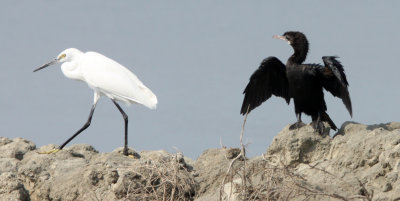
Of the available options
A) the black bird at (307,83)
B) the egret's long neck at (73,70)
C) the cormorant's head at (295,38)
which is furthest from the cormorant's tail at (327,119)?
the egret's long neck at (73,70)

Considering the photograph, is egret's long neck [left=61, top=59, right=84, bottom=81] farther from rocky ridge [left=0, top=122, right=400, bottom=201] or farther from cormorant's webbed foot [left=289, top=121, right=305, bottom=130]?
cormorant's webbed foot [left=289, top=121, right=305, bottom=130]

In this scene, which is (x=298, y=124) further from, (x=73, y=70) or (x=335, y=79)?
(x=73, y=70)

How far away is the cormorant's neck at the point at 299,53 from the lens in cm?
1188

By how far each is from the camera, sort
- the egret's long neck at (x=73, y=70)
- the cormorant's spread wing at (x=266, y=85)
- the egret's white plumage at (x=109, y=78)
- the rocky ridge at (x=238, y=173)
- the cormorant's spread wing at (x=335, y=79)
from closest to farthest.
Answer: the rocky ridge at (x=238, y=173) < the cormorant's spread wing at (x=335, y=79) < the cormorant's spread wing at (x=266, y=85) < the egret's white plumage at (x=109, y=78) < the egret's long neck at (x=73, y=70)

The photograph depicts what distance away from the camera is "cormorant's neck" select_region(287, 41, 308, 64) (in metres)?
11.9

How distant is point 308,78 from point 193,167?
206 centimetres

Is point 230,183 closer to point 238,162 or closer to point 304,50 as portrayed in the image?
point 238,162

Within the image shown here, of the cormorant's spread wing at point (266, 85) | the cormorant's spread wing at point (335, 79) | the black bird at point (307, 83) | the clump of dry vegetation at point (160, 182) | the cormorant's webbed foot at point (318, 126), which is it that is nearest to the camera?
the clump of dry vegetation at point (160, 182)

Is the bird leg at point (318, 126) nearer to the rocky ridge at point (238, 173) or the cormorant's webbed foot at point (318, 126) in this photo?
the cormorant's webbed foot at point (318, 126)

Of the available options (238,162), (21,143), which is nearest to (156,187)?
(238,162)

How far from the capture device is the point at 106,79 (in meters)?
13.8

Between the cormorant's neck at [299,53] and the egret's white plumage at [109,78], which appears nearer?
the cormorant's neck at [299,53]

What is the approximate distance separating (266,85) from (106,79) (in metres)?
2.75

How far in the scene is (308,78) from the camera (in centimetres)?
1175
